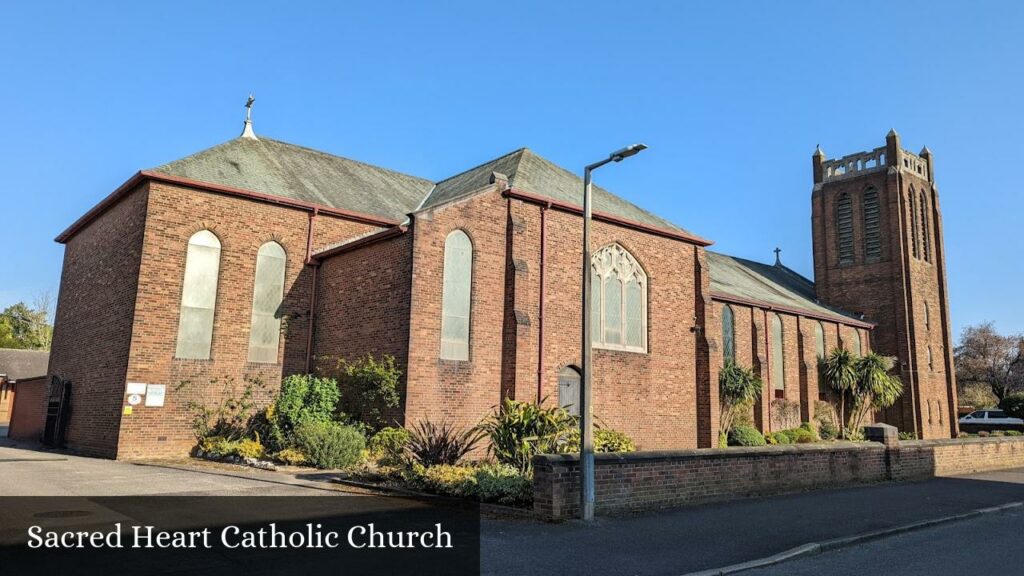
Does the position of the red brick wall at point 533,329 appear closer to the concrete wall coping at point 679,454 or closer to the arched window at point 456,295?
the arched window at point 456,295

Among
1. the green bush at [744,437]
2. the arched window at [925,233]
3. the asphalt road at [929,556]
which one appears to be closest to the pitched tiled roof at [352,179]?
the green bush at [744,437]

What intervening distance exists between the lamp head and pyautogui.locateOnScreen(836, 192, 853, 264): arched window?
35.1 metres

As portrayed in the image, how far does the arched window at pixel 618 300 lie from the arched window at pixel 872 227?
2406 centimetres

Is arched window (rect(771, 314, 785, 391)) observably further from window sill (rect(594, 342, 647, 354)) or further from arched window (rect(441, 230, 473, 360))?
arched window (rect(441, 230, 473, 360))

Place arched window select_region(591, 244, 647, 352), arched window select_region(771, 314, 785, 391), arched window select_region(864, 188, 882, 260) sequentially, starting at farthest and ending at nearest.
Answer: arched window select_region(864, 188, 882, 260), arched window select_region(771, 314, 785, 391), arched window select_region(591, 244, 647, 352)

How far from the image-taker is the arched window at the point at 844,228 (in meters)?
40.6

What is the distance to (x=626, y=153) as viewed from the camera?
396 inches

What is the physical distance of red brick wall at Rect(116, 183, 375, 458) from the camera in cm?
1773

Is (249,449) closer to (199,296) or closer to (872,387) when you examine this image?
(199,296)

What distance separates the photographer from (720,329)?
29.2 m

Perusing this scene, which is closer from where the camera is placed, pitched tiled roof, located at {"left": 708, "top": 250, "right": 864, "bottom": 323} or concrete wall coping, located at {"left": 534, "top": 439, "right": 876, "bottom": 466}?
concrete wall coping, located at {"left": 534, "top": 439, "right": 876, "bottom": 466}

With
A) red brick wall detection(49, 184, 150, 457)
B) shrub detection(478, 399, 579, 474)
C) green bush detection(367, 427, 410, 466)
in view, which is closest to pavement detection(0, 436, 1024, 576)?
green bush detection(367, 427, 410, 466)

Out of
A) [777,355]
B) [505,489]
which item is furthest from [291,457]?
[777,355]

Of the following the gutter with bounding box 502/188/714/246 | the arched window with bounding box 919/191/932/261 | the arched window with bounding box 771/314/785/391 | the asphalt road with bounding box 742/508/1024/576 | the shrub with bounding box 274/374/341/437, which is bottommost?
the asphalt road with bounding box 742/508/1024/576
